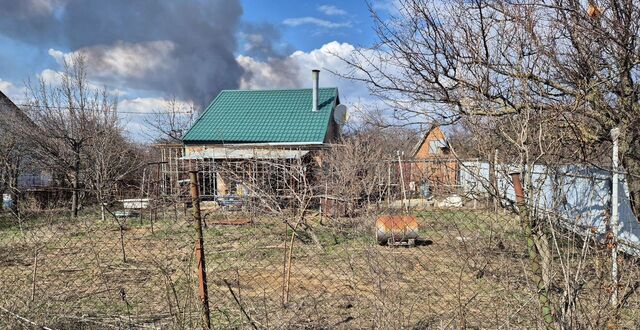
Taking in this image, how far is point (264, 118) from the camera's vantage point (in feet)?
66.0

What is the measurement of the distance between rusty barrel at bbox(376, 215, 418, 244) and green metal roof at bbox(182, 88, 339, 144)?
32.5 feet

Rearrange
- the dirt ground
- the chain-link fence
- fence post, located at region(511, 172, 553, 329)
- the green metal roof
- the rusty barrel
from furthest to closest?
the green metal roof < the rusty barrel < the dirt ground < the chain-link fence < fence post, located at region(511, 172, 553, 329)

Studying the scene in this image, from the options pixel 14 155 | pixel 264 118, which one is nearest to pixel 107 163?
pixel 14 155

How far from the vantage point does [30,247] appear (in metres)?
8.86

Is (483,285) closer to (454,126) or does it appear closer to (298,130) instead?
(454,126)

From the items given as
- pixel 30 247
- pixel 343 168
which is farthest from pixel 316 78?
pixel 30 247

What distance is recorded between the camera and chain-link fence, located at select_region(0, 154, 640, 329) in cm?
299

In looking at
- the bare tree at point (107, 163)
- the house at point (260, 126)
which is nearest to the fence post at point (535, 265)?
the bare tree at point (107, 163)

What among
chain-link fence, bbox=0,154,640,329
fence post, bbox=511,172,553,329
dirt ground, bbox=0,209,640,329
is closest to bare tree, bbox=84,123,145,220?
chain-link fence, bbox=0,154,640,329

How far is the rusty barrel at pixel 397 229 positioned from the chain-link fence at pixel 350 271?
1.0 inches

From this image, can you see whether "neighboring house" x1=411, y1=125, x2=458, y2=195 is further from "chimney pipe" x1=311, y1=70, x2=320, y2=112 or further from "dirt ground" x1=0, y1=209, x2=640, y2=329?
"chimney pipe" x1=311, y1=70, x2=320, y2=112

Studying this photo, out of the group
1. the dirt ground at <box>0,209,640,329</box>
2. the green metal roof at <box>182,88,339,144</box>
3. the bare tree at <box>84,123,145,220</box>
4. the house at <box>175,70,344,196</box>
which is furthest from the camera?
the green metal roof at <box>182,88,339,144</box>

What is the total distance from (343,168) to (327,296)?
7889 millimetres

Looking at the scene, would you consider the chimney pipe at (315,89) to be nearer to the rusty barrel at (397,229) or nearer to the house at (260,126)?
the house at (260,126)
